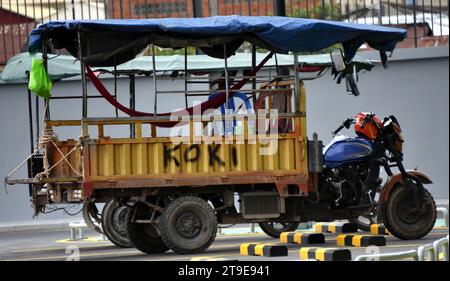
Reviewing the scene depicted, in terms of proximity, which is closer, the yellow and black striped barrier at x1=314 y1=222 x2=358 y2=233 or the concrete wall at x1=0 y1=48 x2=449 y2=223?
the yellow and black striped barrier at x1=314 y1=222 x2=358 y2=233

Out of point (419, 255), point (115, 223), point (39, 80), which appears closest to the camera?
point (419, 255)

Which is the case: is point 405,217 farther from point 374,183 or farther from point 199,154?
point 199,154

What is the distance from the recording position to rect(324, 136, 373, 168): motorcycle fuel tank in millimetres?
14977

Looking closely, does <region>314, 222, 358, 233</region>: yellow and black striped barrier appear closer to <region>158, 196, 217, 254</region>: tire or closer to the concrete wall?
<region>158, 196, 217, 254</region>: tire

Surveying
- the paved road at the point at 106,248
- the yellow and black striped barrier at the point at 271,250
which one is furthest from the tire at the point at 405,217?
the yellow and black striped barrier at the point at 271,250

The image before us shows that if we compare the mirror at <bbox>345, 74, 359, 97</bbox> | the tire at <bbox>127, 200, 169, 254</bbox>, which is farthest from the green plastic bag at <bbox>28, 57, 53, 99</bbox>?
the mirror at <bbox>345, 74, 359, 97</bbox>

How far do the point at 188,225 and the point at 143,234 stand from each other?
1015 millimetres

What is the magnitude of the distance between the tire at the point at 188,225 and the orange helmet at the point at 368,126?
246cm

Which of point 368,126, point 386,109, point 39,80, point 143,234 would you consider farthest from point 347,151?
point 386,109

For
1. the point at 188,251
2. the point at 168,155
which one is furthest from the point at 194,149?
the point at 188,251

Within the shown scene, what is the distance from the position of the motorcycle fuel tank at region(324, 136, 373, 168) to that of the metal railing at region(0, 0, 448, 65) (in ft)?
20.0

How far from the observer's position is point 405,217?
1505 cm

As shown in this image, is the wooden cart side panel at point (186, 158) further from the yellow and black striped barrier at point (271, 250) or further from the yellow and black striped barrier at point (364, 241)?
the yellow and black striped barrier at point (271, 250)

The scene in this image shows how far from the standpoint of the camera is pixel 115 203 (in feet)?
49.8
